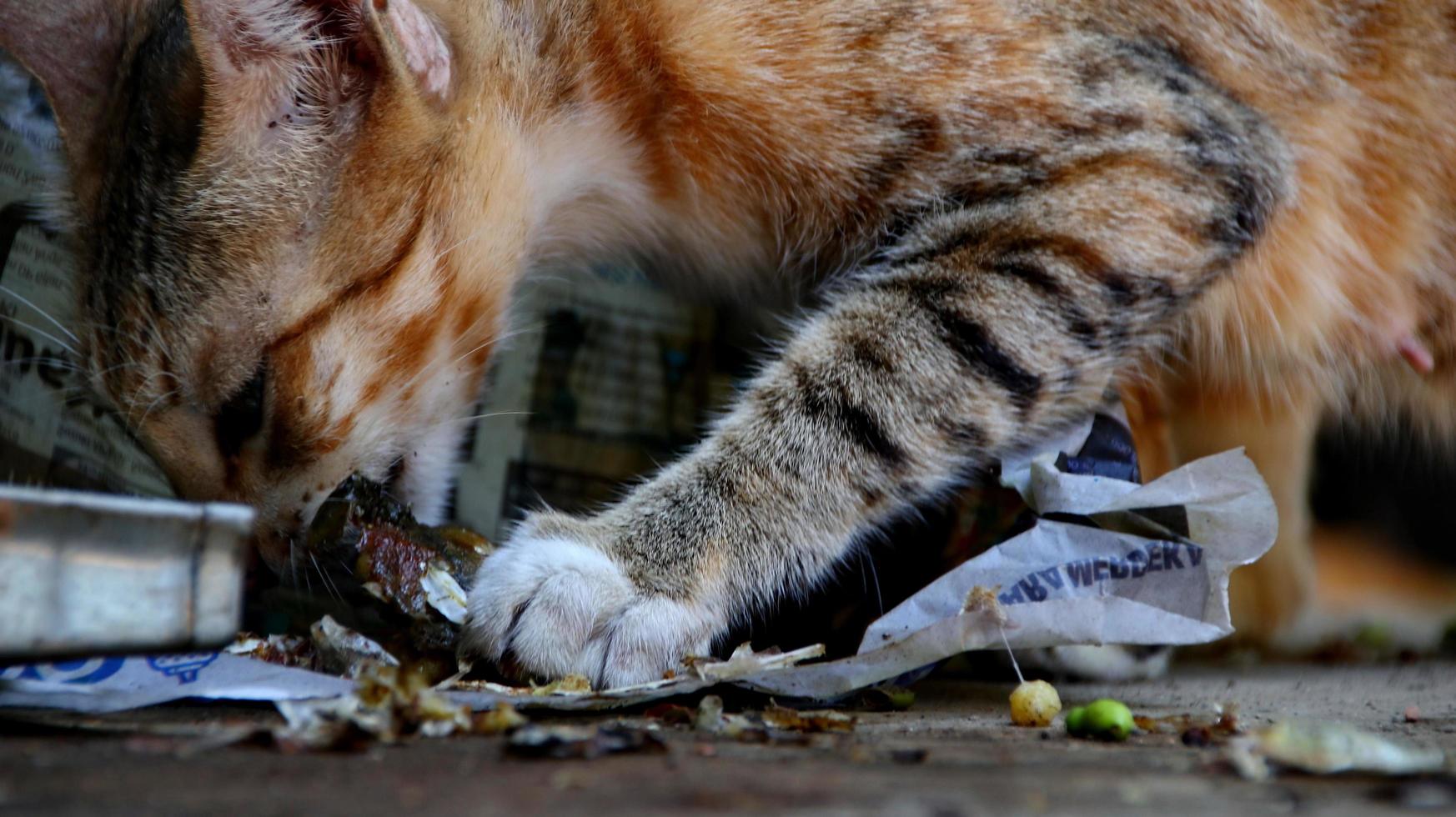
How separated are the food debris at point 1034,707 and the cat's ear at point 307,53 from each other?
83 cm

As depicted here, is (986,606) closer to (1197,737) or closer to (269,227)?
(1197,737)

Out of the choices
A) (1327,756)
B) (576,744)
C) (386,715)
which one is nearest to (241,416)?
(386,715)

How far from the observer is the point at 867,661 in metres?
0.96

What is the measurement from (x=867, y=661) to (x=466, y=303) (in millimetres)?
624

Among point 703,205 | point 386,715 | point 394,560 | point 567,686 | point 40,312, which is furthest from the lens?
point 703,205

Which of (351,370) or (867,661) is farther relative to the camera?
(351,370)

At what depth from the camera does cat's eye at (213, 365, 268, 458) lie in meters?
1.17

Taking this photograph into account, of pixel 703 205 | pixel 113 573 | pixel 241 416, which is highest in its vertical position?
pixel 703 205

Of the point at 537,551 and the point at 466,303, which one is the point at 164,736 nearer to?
the point at 537,551

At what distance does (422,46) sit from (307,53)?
113 mm

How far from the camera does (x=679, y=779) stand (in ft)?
2.07

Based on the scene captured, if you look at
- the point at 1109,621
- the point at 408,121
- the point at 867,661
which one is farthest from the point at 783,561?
the point at 408,121

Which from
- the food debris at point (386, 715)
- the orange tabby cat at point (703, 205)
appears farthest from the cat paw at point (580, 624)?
the food debris at point (386, 715)

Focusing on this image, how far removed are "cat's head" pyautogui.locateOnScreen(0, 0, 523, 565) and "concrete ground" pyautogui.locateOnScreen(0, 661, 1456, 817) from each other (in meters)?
0.39
